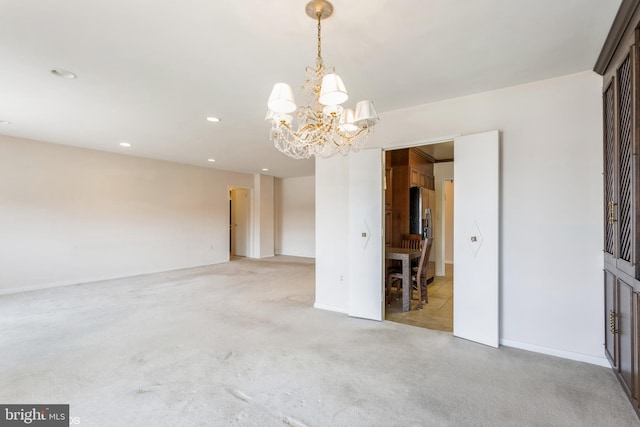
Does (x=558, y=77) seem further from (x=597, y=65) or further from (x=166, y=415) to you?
(x=166, y=415)

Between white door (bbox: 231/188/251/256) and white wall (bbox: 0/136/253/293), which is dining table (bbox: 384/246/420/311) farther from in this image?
white door (bbox: 231/188/251/256)

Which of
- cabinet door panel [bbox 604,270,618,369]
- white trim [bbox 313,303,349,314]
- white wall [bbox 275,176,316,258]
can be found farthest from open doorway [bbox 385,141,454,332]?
white wall [bbox 275,176,316,258]

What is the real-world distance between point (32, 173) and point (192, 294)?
343 cm

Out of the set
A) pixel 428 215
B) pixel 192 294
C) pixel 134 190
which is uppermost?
pixel 134 190

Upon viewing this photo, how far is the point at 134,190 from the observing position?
649 cm

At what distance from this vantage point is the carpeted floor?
1.95 metres

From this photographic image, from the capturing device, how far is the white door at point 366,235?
373 cm

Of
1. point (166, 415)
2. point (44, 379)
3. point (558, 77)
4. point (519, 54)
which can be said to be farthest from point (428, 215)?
point (44, 379)

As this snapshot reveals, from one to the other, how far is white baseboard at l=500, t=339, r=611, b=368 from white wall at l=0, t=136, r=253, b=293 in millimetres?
6756

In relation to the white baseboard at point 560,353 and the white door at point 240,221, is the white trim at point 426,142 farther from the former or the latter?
the white door at point 240,221

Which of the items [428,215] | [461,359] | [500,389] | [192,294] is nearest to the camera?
[500,389]

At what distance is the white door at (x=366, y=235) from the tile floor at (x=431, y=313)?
37 cm

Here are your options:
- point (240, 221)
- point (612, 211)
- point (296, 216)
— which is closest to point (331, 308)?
point (612, 211)

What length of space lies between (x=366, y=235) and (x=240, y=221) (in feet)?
22.5
